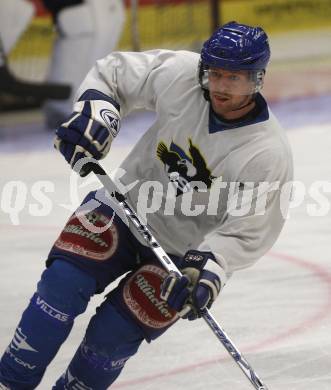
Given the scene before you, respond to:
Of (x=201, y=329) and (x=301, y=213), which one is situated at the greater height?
(x=201, y=329)

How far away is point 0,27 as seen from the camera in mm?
7648

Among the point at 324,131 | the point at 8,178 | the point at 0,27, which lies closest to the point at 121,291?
the point at 8,178

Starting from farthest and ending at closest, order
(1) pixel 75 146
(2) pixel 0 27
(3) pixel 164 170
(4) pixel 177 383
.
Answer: (2) pixel 0 27 → (4) pixel 177 383 → (3) pixel 164 170 → (1) pixel 75 146

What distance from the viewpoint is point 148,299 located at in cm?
282

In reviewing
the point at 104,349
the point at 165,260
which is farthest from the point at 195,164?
the point at 104,349

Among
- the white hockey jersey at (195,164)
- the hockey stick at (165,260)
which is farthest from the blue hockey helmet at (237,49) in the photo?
the hockey stick at (165,260)

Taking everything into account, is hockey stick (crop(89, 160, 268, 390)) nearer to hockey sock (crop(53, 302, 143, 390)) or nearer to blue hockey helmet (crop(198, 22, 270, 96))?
hockey sock (crop(53, 302, 143, 390))

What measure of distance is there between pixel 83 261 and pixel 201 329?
94 cm

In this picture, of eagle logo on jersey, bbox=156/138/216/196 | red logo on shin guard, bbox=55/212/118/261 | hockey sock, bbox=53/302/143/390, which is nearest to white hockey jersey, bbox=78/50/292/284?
eagle logo on jersey, bbox=156/138/216/196

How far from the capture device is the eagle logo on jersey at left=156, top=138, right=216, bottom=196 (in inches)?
112

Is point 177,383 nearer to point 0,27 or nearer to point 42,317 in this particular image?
point 42,317

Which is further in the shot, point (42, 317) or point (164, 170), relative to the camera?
point (164, 170)

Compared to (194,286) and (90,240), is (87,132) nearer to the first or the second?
(90,240)

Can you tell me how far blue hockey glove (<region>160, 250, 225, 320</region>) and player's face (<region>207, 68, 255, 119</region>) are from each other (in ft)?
1.25
